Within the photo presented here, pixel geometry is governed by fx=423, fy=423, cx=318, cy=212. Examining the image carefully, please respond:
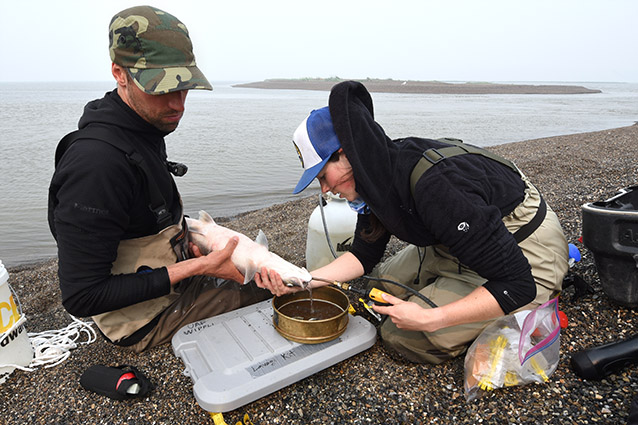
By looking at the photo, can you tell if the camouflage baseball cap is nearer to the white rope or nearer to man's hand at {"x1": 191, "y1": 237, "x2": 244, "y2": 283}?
man's hand at {"x1": 191, "y1": 237, "x2": 244, "y2": 283}

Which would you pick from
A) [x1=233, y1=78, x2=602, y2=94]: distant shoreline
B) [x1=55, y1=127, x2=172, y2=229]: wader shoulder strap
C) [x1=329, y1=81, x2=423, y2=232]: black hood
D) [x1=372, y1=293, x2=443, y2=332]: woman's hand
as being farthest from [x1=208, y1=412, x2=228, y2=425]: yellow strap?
[x1=233, y1=78, x2=602, y2=94]: distant shoreline

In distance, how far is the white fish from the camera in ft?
11.1

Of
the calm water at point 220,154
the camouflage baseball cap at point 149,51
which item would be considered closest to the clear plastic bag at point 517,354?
the camouflage baseball cap at point 149,51

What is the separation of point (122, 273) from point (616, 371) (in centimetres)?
350

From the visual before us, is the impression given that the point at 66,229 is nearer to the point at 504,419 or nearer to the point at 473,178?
the point at 473,178

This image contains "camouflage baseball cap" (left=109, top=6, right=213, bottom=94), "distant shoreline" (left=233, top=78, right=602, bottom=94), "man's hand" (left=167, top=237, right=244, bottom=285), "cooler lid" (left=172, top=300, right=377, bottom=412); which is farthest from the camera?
"distant shoreline" (left=233, top=78, right=602, bottom=94)

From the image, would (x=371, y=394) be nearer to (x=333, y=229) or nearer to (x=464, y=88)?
(x=333, y=229)

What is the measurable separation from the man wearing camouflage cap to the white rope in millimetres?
594

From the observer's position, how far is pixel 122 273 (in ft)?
10.6

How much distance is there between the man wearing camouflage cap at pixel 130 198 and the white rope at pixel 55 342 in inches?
23.4

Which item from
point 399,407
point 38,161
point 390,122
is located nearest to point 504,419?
point 399,407

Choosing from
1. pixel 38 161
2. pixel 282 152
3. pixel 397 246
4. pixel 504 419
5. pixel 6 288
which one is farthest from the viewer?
pixel 282 152

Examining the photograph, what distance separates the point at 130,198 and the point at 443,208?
2114mm

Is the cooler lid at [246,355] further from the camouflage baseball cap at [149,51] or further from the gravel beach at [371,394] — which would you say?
the camouflage baseball cap at [149,51]
